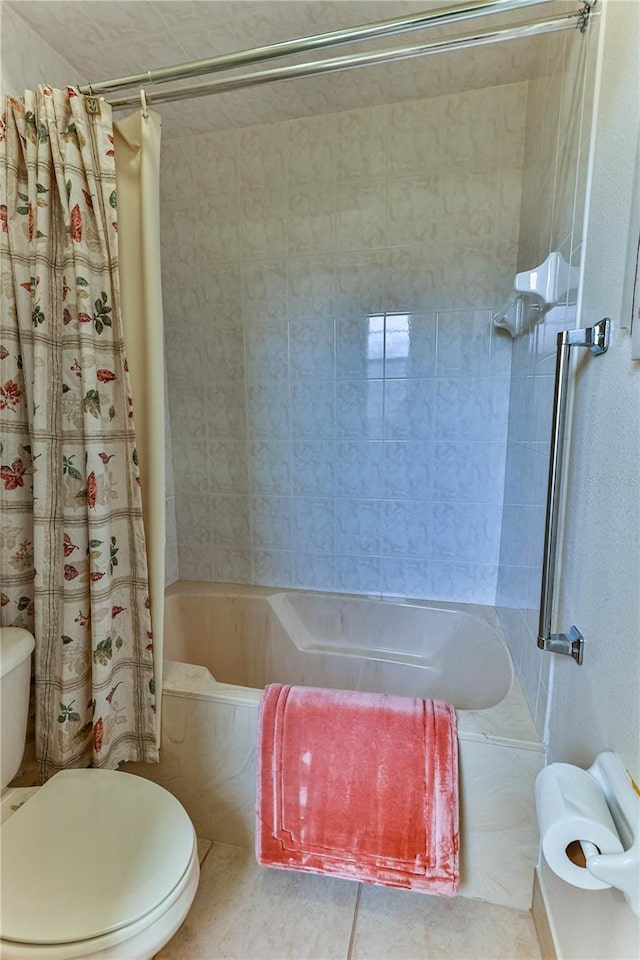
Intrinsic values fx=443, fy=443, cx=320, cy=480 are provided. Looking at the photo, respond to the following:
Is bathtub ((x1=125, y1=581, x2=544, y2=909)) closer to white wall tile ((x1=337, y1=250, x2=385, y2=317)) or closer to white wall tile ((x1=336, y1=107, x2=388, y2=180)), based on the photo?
white wall tile ((x1=337, y1=250, x2=385, y2=317))

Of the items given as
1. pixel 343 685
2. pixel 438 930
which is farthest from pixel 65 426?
pixel 438 930

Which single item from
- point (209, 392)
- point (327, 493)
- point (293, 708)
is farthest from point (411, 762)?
point (209, 392)

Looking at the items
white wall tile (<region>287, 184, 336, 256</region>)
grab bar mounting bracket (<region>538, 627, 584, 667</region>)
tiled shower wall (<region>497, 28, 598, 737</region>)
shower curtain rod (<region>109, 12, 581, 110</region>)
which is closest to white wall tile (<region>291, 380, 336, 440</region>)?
white wall tile (<region>287, 184, 336, 256</region>)

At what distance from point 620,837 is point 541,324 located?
115cm

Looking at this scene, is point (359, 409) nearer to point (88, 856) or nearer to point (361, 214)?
point (361, 214)

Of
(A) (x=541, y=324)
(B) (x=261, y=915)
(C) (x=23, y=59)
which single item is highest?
(C) (x=23, y=59)

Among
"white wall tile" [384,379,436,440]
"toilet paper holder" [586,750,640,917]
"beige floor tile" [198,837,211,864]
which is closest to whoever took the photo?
"toilet paper holder" [586,750,640,917]

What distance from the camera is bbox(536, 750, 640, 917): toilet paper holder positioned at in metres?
0.56

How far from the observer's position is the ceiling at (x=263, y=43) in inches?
50.0

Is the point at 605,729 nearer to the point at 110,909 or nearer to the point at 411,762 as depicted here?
the point at 411,762

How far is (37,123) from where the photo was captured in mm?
1133

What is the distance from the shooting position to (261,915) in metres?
1.20

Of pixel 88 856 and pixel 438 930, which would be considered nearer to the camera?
pixel 88 856

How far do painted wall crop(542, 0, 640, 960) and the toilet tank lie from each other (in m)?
1.28
